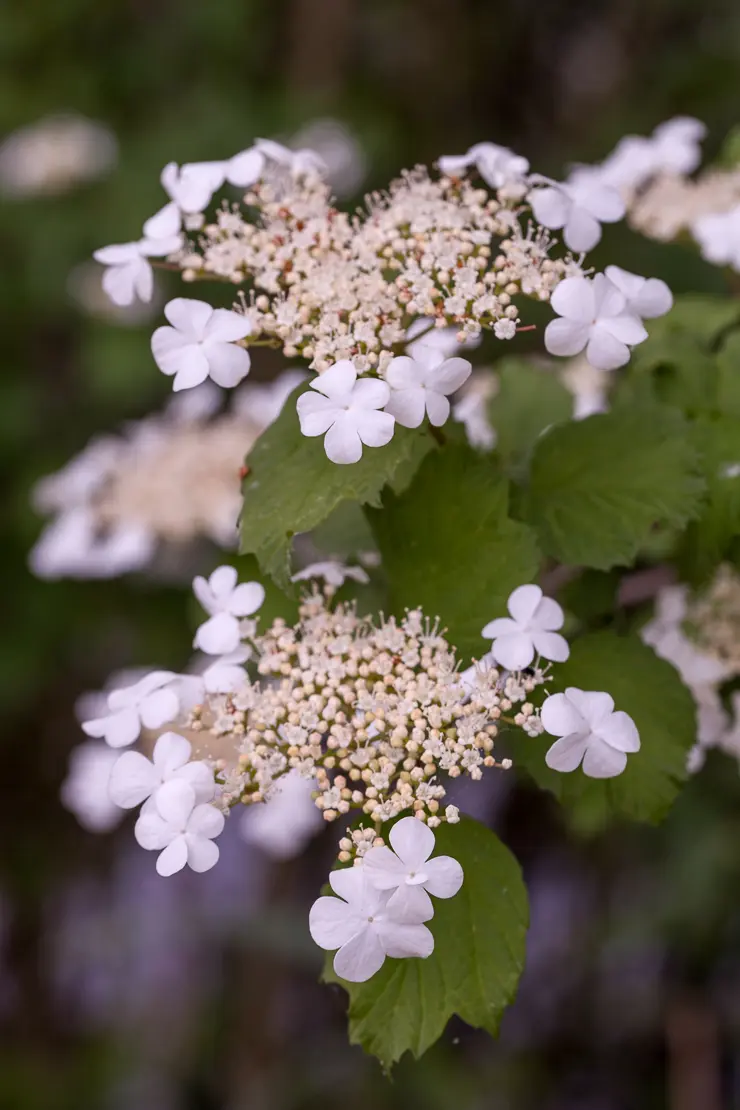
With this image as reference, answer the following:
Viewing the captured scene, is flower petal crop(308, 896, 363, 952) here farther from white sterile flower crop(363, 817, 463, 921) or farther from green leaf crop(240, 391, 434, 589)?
green leaf crop(240, 391, 434, 589)

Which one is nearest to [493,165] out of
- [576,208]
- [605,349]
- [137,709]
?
[576,208]

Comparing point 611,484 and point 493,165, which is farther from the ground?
point 493,165

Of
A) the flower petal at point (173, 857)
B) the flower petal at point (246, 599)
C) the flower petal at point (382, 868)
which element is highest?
the flower petal at point (382, 868)

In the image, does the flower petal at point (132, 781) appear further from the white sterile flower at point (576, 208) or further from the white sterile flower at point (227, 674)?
the white sterile flower at point (576, 208)

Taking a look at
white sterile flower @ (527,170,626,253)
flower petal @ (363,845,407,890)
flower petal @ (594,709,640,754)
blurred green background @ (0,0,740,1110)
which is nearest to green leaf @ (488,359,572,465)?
white sterile flower @ (527,170,626,253)

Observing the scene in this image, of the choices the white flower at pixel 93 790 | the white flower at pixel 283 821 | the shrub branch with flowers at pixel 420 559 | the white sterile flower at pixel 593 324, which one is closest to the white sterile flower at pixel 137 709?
the shrub branch with flowers at pixel 420 559

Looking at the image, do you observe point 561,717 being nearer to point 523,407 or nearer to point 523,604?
point 523,604

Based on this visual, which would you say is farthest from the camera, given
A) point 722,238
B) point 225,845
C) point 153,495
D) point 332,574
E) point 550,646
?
point 225,845
